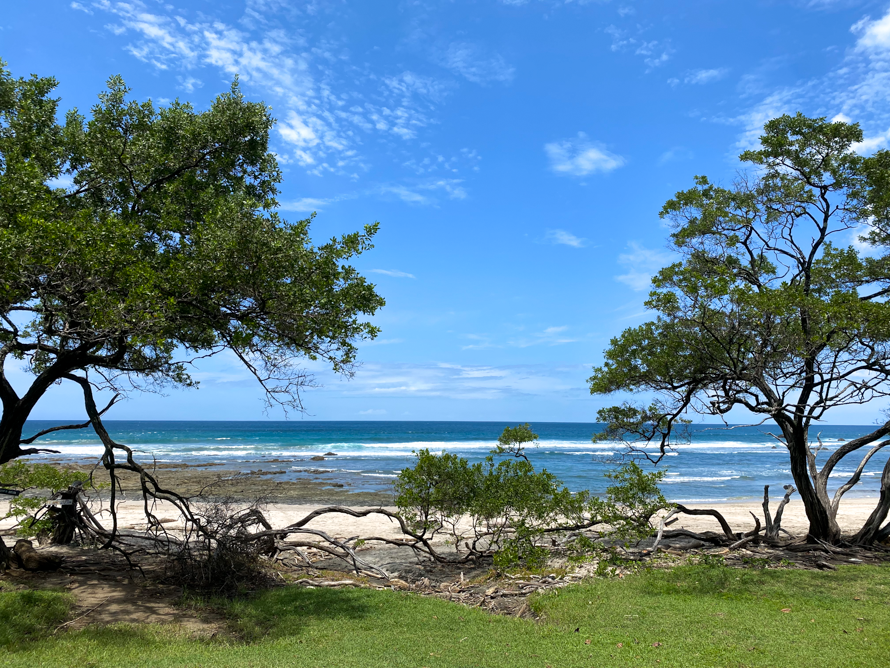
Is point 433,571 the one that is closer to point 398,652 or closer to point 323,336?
point 398,652

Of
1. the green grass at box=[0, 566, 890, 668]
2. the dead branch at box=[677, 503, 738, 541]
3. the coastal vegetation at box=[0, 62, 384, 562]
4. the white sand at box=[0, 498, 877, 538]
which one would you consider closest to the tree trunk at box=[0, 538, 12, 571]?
the coastal vegetation at box=[0, 62, 384, 562]

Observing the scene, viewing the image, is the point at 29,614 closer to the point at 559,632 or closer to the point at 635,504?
the point at 559,632

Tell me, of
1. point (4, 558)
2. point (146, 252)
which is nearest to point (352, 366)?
point (146, 252)

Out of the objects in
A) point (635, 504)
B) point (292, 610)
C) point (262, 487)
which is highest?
point (635, 504)

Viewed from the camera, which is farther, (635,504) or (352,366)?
(635,504)

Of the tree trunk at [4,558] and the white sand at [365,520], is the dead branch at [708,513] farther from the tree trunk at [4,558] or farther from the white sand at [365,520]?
the tree trunk at [4,558]

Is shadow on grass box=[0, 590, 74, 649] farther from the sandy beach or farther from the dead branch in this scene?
the dead branch

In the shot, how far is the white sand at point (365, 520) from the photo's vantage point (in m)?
16.8

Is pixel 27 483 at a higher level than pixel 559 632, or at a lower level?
higher

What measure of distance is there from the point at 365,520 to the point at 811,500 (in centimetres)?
1338

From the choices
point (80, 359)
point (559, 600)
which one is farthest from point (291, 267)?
point (559, 600)

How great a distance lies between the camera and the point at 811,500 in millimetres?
12148

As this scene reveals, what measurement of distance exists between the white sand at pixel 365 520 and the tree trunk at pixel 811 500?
13.5ft

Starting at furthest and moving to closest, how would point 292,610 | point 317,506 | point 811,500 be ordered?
point 317,506, point 811,500, point 292,610
